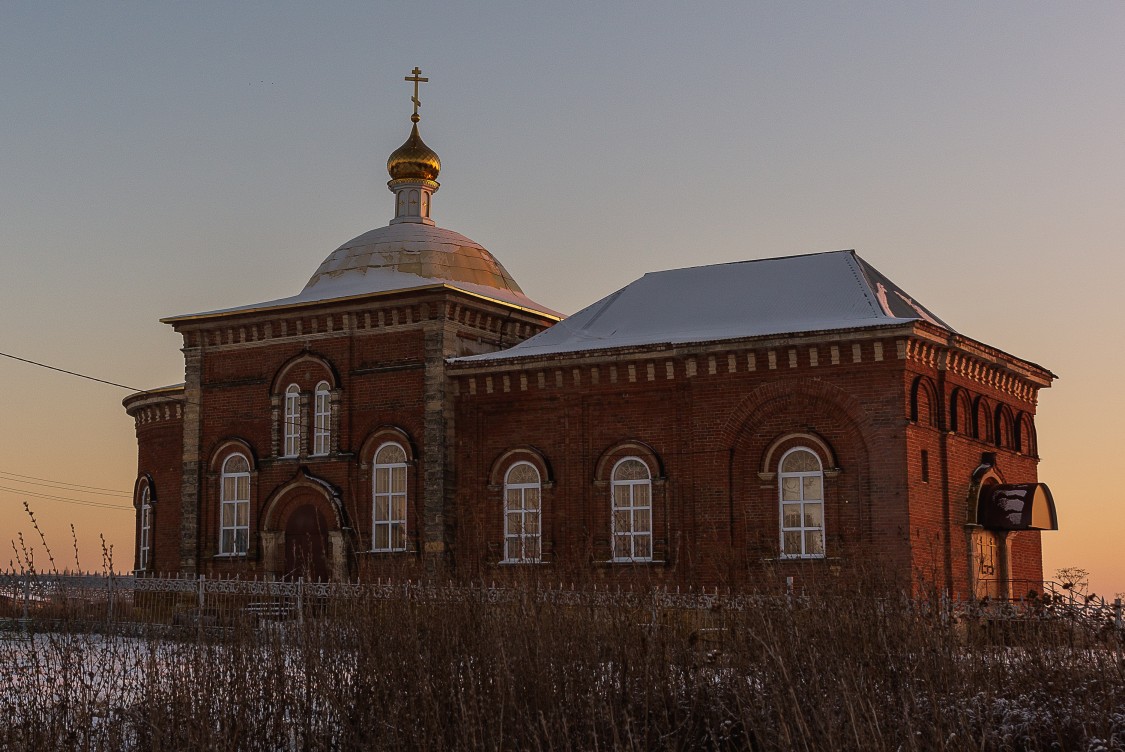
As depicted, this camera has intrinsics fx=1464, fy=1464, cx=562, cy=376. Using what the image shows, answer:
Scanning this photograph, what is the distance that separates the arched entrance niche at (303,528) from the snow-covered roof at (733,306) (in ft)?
11.2

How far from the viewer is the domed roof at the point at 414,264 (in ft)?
87.3

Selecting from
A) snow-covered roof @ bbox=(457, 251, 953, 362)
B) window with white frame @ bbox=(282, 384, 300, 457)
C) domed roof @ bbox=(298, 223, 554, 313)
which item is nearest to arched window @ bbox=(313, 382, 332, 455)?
window with white frame @ bbox=(282, 384, 300, 457)

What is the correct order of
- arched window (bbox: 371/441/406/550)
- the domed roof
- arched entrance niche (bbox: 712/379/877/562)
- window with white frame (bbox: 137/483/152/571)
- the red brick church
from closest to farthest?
1. arched entrance niche (bbox: 712/379/877/562)
2. the red brick church
3. arched window (bbox: 371/441/406/550)
4. the domed roof
5. window with white frame (bbox: 137/483/152/571)

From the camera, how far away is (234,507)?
84.0 ft

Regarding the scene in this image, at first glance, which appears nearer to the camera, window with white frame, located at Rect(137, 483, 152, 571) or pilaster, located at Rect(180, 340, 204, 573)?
pilaster, located at Rect(180, 340, 204, 573)

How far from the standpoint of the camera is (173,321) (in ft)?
87.0

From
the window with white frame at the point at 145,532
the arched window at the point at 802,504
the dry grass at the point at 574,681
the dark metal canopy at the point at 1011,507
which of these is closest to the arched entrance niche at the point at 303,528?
the window with white frame at the point at 145,532

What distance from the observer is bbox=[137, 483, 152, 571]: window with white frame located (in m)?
28.9

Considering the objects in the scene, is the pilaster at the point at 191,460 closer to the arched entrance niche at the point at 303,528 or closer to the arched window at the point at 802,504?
the arched entrance niche at the point at 303,528

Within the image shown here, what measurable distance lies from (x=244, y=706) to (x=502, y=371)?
45.4ft

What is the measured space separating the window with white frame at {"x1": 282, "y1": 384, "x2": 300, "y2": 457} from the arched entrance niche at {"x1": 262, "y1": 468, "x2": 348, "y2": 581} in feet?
1.78

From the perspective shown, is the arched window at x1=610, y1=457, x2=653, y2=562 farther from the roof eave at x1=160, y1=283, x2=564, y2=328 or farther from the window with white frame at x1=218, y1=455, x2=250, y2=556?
the window with white frame at x1=218, y1=455, x2=250, y2=556

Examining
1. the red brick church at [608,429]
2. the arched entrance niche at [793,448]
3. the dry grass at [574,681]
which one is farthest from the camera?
the red brick church at [608,429]

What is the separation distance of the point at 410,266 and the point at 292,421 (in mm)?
3781
